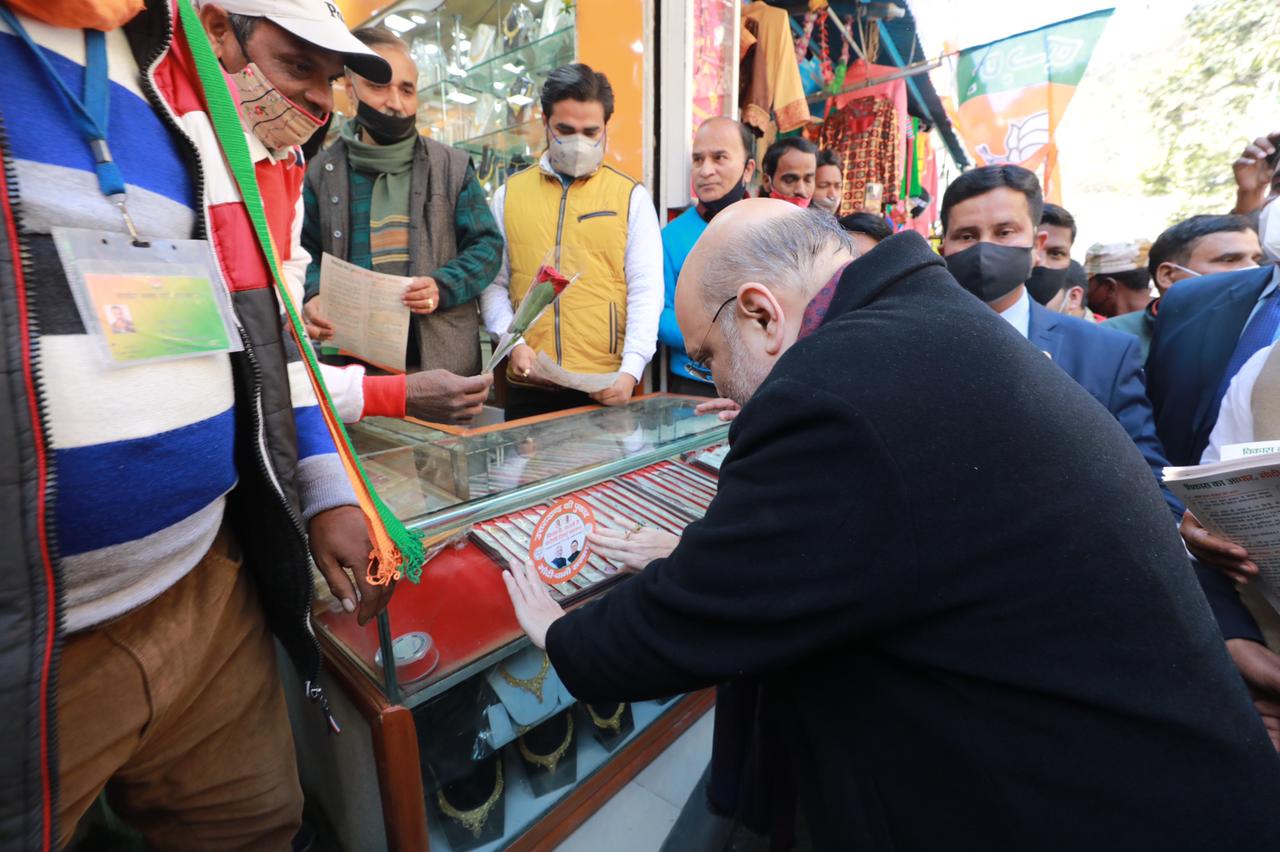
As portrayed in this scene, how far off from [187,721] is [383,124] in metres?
2.09

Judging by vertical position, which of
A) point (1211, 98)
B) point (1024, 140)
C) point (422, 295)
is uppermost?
point (1211, 98)

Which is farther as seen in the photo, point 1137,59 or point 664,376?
point 1137,59

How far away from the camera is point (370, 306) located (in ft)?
6.00

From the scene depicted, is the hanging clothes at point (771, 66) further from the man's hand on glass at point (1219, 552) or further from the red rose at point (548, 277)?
the man's hand on glass at point (1219, 552)

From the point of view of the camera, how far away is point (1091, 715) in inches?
29.1

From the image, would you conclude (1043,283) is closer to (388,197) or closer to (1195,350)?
(1195,350)

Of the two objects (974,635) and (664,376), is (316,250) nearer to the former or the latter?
(664,376)

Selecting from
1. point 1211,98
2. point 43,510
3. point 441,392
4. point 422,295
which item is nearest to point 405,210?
point 422,295

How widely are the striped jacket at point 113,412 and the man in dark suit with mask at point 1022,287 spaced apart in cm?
195

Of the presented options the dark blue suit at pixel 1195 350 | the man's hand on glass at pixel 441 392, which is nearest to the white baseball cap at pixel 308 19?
the man's hand on glass at pixel 441 392

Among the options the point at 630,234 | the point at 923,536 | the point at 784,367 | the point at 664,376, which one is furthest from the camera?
the point at 664,376

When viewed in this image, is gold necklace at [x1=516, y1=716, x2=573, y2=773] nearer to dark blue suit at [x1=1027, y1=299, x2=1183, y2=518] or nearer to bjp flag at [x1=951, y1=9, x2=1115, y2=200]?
dark blue suit at [x1=1027, y1=299, x2=1183, y2=518]

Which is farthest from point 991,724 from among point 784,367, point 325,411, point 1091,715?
point 325,411

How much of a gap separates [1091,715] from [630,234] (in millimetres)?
2345
